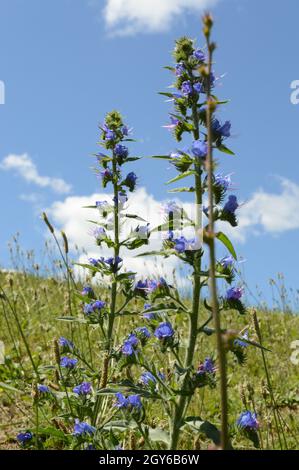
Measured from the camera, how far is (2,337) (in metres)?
6.92

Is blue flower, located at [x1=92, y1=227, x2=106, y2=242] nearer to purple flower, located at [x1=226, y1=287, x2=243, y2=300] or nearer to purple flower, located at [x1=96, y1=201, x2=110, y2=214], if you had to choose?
purple flower, located at [x1=96, y1=201, x2=110, y2=214]

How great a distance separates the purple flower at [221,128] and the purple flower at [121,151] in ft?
3.12

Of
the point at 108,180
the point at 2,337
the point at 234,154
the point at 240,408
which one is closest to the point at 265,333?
the point at 240,408

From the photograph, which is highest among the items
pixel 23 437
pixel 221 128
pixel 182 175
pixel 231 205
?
pixel 221 128

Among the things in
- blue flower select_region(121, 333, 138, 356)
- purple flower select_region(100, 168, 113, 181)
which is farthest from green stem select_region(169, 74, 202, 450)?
purple flower select_region(100, 168, 113, 181)

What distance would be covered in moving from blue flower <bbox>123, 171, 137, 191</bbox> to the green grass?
952 mm

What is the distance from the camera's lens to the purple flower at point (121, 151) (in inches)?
140

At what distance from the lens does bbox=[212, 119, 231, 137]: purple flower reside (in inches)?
106

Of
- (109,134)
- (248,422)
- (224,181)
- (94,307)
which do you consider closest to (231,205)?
(224,181)

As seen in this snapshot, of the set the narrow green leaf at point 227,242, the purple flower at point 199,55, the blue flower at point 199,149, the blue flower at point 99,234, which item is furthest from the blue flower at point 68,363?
the purple flower at point 199,55

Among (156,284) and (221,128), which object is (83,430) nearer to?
(156,284)

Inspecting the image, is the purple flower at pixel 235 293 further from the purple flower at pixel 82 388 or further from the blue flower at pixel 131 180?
the blue flower at pixel 131 180

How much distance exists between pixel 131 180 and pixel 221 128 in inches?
38.3

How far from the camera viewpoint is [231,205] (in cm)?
263
